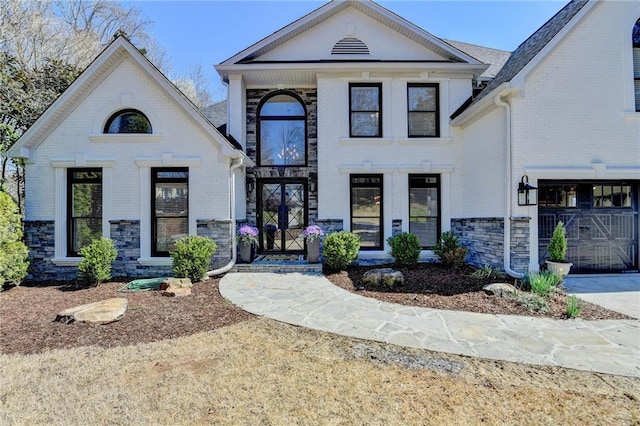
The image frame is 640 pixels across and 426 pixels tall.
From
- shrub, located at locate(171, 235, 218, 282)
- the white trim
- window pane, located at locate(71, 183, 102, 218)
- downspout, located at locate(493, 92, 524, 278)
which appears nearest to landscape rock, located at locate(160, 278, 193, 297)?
shrub, located at locate(171, 235, 218, 282)

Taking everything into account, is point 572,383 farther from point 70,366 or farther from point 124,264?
point 124,264

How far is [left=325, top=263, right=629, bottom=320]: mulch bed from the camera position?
5164 millimetres

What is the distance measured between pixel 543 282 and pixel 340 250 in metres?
4.23

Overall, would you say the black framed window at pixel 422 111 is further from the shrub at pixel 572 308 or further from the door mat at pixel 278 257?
the shrub at pixel 572 308

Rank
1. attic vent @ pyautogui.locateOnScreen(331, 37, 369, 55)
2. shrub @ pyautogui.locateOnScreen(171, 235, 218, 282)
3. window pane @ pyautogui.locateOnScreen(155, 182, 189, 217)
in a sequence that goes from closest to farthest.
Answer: shrub @ pyautogui.locateOnScreen(171, 235, 218, 282)
window pane @ pyautogui.locateOnScreen(155, 182, 189, 217)
attic vent @ pyautogui.locateOnScreen(331, 37, 369, 55)

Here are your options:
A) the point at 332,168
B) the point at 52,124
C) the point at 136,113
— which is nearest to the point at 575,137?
the point at 332,168

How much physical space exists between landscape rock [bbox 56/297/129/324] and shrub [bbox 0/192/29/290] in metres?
3.48

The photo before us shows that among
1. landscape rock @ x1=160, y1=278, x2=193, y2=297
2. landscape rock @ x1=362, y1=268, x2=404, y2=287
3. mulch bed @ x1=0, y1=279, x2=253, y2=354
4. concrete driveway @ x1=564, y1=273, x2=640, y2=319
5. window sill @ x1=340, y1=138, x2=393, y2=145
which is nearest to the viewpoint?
mulch bed @ x1=0, y1=279, x2=253, y2=354

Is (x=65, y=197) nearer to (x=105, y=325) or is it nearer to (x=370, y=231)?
(x=105, y=325)

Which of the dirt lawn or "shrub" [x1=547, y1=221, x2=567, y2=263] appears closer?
the dirt lawn

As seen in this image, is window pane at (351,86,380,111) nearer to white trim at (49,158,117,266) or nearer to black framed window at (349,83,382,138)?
black framed window at (349,83,382,138)

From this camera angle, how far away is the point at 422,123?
9.32 meters

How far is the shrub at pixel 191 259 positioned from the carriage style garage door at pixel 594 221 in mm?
8122

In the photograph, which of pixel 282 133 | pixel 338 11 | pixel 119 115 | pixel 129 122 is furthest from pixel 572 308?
pixel 119 115
